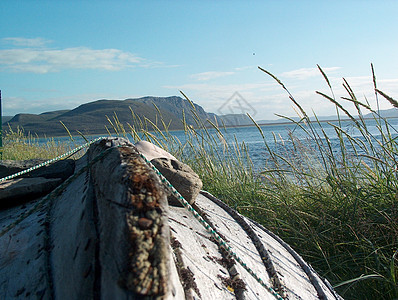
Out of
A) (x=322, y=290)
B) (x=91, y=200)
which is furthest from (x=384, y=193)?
(x=91, y=200)

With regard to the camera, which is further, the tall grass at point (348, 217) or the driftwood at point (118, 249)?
the tall grass at point (348, 217)

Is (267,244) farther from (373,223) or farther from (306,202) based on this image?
(306,202)

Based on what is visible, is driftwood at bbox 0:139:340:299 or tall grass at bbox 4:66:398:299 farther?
tall grass at bbox 4:66:398:299

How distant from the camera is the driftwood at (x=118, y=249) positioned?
75 centimetres

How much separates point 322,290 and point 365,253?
1.06m

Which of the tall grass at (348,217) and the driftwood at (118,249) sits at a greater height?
the driftwood at (118,249)

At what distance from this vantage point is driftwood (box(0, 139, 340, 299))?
75cm

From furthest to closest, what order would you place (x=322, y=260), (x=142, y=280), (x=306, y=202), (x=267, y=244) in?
(x=306, y=202) < (x=322, y=260) < (x=267, y=244) < (x=142, y=280)

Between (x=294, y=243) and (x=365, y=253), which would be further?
(x=294, y=243)

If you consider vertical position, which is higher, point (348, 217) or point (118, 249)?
point (118, 249)

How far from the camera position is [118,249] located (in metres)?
0.77

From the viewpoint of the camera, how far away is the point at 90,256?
907mm

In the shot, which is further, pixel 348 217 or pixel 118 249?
pixel 348 217

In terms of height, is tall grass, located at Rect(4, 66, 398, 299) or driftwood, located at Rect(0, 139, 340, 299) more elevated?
driftwood, located at Rect(0, 139, 340, 299)
